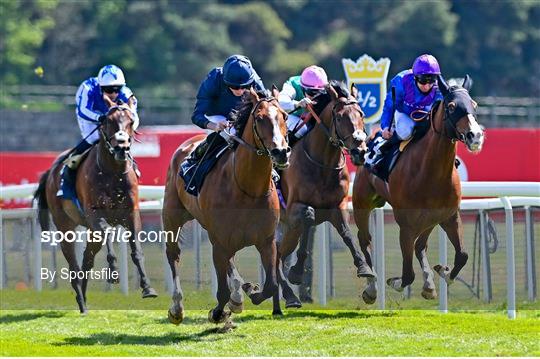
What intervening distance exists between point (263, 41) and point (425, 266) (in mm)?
33087

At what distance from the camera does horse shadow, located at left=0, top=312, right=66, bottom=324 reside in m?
12.4

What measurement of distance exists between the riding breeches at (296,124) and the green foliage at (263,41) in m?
27.7

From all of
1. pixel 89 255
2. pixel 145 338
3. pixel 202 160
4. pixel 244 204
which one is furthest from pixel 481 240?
pixel 89 255

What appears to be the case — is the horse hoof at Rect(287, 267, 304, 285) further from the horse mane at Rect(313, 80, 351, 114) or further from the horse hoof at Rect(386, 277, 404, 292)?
the horse mane at Rect(313, 80, 351, 114)

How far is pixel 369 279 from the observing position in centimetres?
1100

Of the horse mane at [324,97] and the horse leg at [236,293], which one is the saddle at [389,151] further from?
the horse leg at [236,293]

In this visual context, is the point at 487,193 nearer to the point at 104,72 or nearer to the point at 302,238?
the point at 302,238

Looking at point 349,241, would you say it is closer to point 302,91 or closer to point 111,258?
point 302,91

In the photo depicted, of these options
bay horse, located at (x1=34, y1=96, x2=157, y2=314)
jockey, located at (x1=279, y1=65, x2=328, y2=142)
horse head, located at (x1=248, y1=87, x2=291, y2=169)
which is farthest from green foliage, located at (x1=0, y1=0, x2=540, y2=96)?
horse head, located at (x1=248, y1=87, x2=291, y2=169)

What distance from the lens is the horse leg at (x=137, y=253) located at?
11484 millimetres

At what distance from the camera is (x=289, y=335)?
414 inches

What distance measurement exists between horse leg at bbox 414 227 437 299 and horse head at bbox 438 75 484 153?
106cm

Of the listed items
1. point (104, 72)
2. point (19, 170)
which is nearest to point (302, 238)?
point (104, 72)

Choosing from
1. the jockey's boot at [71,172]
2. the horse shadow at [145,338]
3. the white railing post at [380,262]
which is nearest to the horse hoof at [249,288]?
the horse shadow at [145,338]
